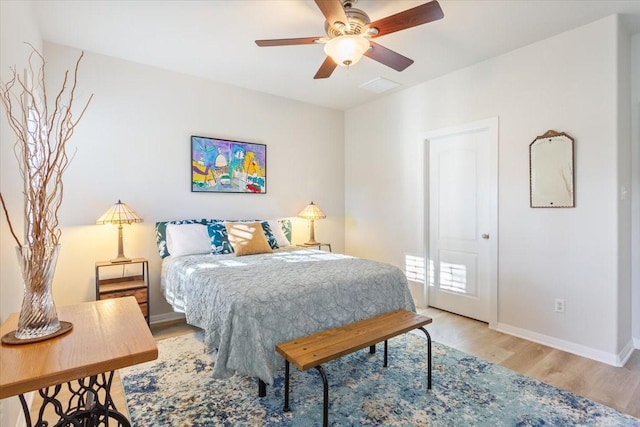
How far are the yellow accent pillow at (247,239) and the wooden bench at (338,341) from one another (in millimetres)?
1453

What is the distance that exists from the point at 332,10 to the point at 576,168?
2369 millimetres

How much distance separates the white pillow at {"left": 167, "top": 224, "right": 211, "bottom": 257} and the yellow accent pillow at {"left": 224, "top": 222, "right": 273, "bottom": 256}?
26 cm

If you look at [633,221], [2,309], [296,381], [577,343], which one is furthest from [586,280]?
[2,309]

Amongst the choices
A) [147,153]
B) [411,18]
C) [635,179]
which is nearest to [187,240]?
[147,153]

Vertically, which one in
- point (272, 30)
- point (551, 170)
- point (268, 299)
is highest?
point (272, 30)

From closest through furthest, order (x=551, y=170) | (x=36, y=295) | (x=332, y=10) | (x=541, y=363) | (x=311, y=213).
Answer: (x=36, y=295) → (x=332, y=10) → (x=541, y=363) → (x=551, y=170) → (x=311, y=213)

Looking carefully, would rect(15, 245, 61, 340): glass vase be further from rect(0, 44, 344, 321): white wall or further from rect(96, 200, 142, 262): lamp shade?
rect(0, 44, 344, 321): white wall

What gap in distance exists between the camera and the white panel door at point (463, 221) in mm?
3338

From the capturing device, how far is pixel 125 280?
3.23m

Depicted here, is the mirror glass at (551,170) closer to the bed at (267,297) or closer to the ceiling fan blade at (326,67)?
the bed at (267,297)

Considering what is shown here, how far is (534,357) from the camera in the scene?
8.68 feet

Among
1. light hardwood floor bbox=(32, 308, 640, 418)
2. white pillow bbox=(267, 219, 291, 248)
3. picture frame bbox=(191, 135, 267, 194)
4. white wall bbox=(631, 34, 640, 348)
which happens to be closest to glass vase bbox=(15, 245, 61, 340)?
light hardwood floor bbox=(32, 308, 640, 418)

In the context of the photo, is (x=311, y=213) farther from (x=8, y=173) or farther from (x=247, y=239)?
(x=8, y=173)

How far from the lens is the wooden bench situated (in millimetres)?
1702
